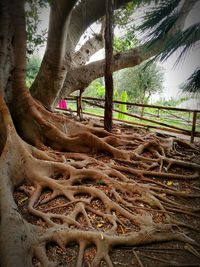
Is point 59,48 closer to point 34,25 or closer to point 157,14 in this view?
point 34,25

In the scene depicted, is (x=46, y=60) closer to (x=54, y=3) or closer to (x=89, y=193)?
(x=54, y=3)

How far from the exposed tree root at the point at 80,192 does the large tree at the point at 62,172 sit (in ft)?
0.04

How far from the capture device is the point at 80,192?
3516mm

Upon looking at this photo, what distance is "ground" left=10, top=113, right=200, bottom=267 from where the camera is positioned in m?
2.49

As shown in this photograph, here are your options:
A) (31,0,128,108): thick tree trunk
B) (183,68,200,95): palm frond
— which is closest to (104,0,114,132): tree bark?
(31,0,128,108): thick tree trunk

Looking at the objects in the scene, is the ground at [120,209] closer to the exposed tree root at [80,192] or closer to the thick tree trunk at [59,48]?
the exposed tree root at [80,192]

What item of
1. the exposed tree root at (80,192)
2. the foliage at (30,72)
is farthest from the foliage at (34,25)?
the foliage at (30,72)

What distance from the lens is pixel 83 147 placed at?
5004 millimetres

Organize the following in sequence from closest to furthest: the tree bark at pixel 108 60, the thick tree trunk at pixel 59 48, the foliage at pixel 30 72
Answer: the tree bark at pixel 108 60 < the thick tree trunk at pixel 59 48 < the foliage at pixel 30 72

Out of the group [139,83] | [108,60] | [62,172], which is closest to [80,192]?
[62,172]

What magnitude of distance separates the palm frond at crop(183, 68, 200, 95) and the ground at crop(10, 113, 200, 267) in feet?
5.00

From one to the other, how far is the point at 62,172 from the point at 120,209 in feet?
3.94

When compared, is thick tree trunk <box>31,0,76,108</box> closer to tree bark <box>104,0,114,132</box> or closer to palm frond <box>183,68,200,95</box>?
tree bark <box>104,0,114,132</box>

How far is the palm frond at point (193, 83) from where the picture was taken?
3.38m
